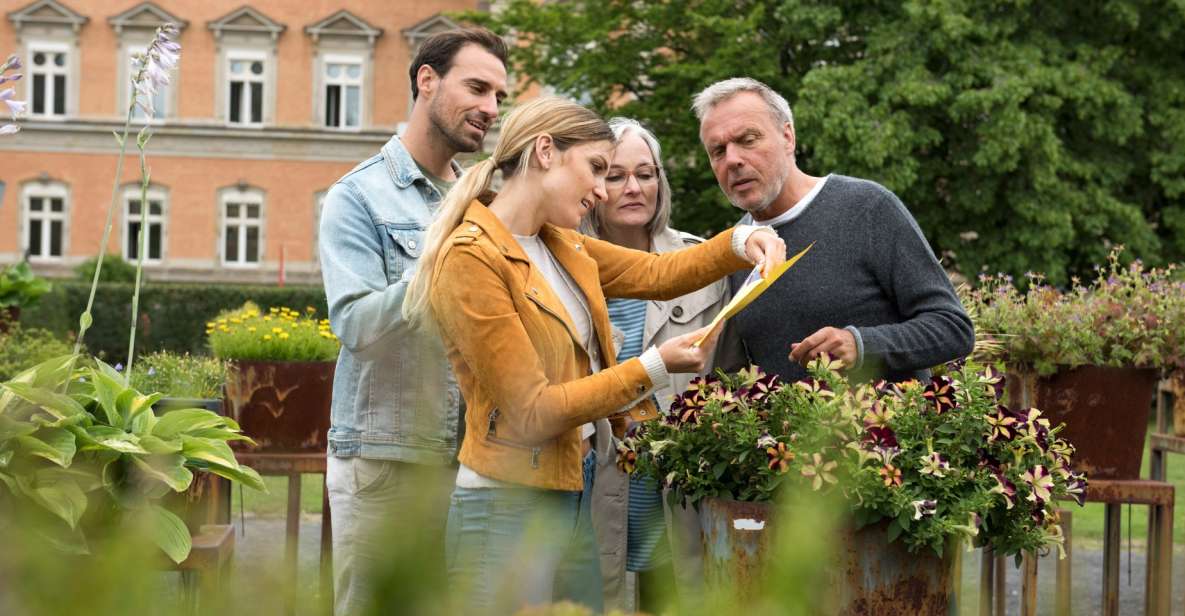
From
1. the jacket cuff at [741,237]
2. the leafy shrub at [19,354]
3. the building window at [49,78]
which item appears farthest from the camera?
the building window at [49,78]

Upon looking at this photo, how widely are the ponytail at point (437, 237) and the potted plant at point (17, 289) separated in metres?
9.80

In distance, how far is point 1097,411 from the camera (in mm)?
A: 4066

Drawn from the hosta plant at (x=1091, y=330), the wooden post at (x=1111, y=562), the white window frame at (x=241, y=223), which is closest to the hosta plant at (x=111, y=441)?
the hosta plant at (x=1091, y=330)

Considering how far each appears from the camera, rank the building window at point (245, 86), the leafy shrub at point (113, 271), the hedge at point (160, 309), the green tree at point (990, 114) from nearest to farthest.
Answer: the green tree at point (990, 114) < the hedge at point (160, 309) < the leafy shrub at point (113, 271) < the building window at point (245, 86)

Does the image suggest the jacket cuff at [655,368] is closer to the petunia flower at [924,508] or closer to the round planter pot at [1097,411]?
the petunia flower at [924,508]

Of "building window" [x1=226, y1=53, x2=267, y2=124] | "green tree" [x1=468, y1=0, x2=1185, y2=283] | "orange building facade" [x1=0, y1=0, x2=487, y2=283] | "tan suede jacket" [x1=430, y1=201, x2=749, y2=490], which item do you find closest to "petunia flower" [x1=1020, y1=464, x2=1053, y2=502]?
"tan suede jacket" [x1=430, y1=201, x2=749, y2=490]

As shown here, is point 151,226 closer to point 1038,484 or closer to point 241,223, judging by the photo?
point 241,223

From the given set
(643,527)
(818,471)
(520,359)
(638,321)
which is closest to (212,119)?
(638,321)

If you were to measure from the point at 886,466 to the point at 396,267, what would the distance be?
110 cm

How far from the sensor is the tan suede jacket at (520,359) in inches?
90.5

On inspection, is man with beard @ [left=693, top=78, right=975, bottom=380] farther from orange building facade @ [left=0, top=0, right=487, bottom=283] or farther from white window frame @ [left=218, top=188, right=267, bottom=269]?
white window frame @ [left=218, top=188, right=267, bottom=269]

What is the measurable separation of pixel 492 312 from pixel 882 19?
2005 centimetres

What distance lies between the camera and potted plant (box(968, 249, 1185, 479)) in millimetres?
4078

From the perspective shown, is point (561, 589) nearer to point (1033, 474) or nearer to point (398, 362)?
point (1033, 474)
